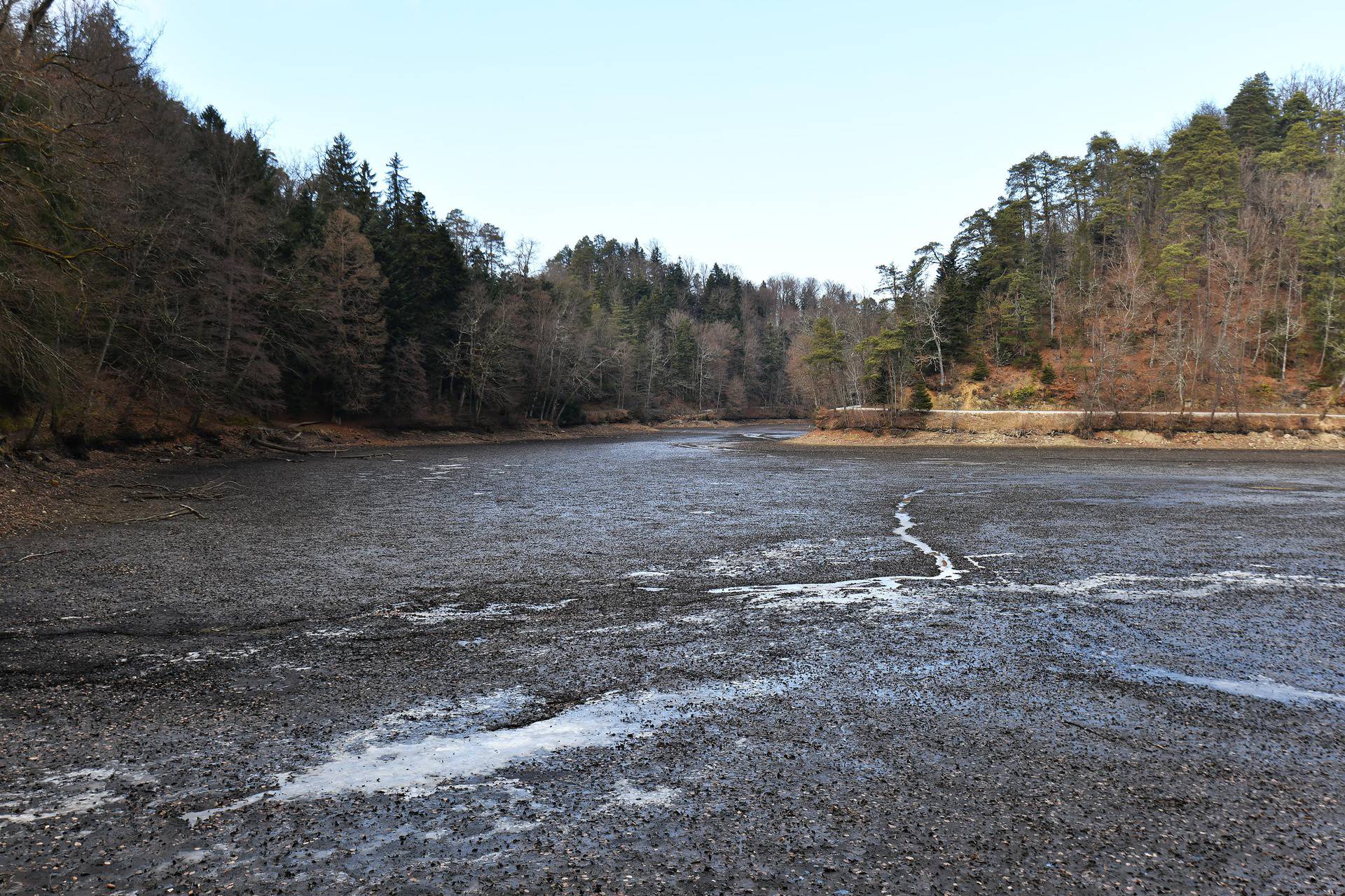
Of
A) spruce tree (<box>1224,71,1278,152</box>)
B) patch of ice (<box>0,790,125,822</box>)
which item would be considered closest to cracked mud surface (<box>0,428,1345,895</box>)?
patch of ice (<box>0,790,125,822</box>)

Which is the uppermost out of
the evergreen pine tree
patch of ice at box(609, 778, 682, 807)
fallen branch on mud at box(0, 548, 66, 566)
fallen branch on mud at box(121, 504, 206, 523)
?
the evergreen pine tree

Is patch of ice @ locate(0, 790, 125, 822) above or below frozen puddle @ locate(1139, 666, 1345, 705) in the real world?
above

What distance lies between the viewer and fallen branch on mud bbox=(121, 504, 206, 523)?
49.6 ft

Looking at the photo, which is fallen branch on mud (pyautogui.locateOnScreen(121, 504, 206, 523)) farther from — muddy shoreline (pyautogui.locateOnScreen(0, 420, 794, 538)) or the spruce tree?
the spruce tree

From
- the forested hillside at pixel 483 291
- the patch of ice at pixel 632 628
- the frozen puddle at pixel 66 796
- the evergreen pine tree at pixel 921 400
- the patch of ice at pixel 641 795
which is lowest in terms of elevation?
the patch of ice at pixel 632 628

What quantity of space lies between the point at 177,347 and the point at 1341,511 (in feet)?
133

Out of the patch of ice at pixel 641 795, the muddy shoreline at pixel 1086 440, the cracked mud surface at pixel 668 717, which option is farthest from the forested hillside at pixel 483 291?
the patch of ice at pixel 641 795

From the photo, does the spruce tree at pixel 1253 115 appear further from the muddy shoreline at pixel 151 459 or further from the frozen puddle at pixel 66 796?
the frozen puddle at pixel 66 796

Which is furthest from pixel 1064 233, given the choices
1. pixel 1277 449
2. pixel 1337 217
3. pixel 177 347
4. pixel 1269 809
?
pixel 1269 809

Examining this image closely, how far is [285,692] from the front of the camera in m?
5.82

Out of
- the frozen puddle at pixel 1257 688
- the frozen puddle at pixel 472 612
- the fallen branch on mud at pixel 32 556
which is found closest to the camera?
the frozen puddle at pixel 1257 688

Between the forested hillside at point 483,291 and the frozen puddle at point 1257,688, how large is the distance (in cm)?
1740

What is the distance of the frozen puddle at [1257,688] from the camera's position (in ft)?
19.2

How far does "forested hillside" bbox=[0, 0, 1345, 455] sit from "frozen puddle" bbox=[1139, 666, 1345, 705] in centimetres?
1740
